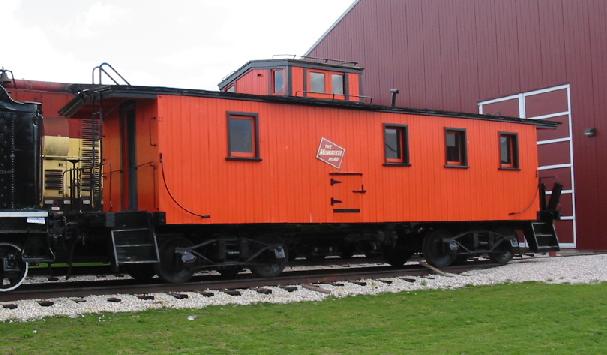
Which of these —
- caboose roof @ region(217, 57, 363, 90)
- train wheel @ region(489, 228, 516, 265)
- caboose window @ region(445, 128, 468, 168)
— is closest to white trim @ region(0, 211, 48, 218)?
caboose window @ region(445, 128, 468, 168)

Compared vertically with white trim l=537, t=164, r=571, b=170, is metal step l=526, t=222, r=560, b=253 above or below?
below

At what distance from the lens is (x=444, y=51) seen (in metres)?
26.1

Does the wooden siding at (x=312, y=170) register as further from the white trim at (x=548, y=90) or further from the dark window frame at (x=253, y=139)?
the white trim at (x=548, y=90)

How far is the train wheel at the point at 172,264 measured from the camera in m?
11.0

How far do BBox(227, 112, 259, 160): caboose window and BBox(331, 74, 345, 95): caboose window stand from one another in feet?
20.1

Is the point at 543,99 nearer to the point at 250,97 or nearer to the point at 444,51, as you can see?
the point at 444,51

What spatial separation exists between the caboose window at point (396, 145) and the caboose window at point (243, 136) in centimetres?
304

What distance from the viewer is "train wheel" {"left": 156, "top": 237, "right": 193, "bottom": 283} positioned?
36.1ft

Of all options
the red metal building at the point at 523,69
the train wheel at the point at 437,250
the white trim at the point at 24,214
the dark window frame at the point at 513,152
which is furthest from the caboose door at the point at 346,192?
the red metal building at the point at 523,69

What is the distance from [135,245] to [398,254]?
663cm

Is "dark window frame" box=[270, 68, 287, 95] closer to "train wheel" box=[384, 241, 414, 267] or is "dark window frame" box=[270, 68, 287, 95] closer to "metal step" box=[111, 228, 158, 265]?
"train wheel" box=[384, 241, 414, 267]

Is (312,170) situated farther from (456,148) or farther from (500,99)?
(500,99)

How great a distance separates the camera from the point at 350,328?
22.2 ft

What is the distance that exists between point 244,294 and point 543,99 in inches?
631
